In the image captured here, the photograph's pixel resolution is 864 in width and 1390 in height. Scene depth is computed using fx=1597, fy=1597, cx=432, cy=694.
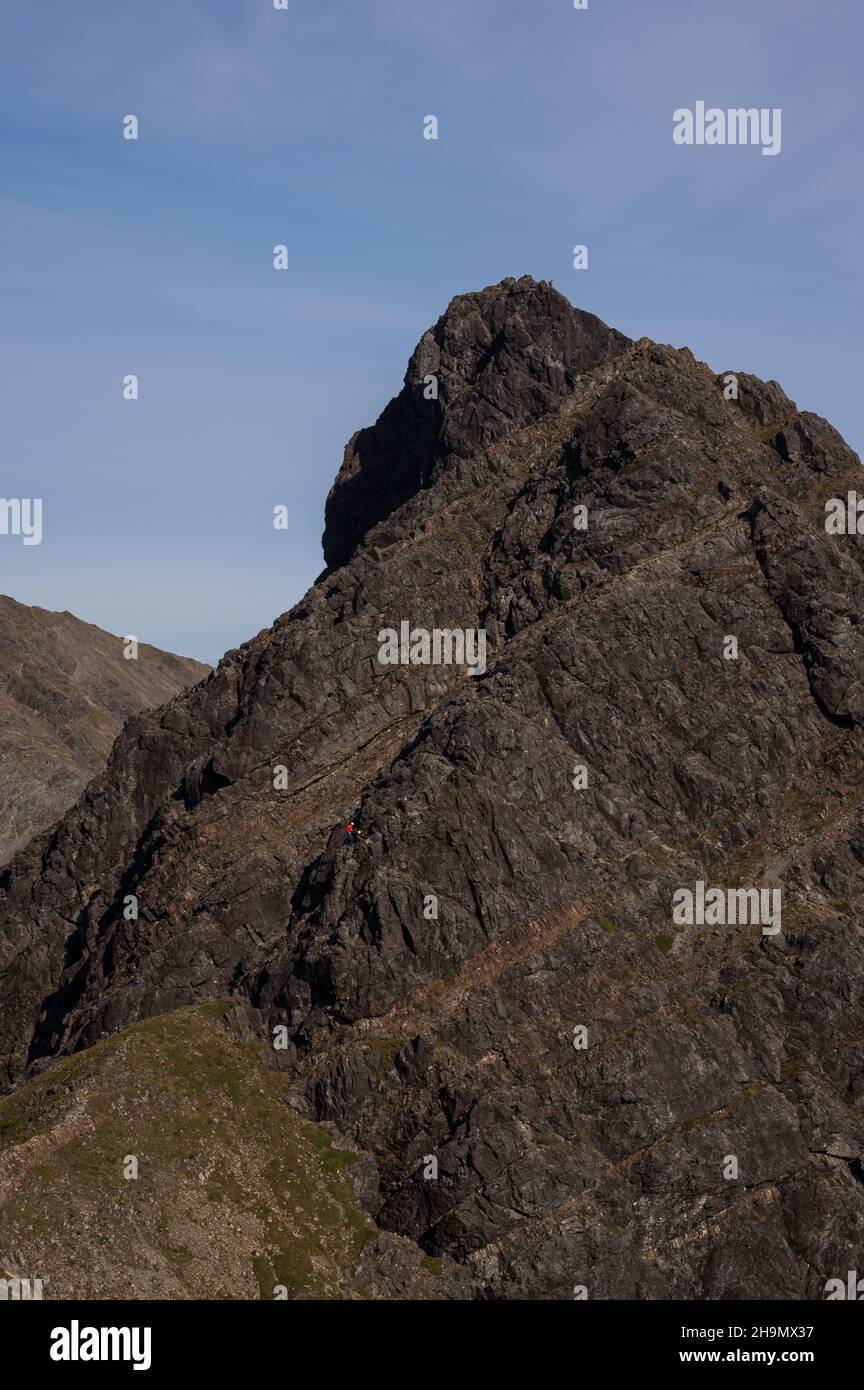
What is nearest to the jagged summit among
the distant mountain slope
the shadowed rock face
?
the shadowed rock face

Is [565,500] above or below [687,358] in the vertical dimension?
below

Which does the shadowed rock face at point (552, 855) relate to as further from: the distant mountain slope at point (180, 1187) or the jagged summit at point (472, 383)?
the distant mountain slope at point (180, 1187)

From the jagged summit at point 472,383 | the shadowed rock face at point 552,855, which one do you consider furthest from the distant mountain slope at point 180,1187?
the jagged summit at point 472,383

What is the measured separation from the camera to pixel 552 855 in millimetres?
106750

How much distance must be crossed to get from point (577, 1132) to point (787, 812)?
98.2 ft

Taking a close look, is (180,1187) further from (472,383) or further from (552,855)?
(472,383)

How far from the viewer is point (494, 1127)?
93.7m

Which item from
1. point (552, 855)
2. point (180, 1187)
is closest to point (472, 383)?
point (552, 855)

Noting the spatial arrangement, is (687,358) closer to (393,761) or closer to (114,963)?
(393,761)

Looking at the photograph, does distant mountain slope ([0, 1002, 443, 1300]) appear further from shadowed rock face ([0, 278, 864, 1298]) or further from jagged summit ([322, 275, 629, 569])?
jagged summit ([322, 275, 629, 569])

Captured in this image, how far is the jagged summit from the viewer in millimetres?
146875

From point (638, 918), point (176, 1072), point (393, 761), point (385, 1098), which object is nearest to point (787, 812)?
point (638, 918)

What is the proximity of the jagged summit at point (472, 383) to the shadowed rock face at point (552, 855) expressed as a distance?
581 mm

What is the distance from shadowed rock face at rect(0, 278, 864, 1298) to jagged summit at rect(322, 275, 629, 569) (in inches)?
22.9
